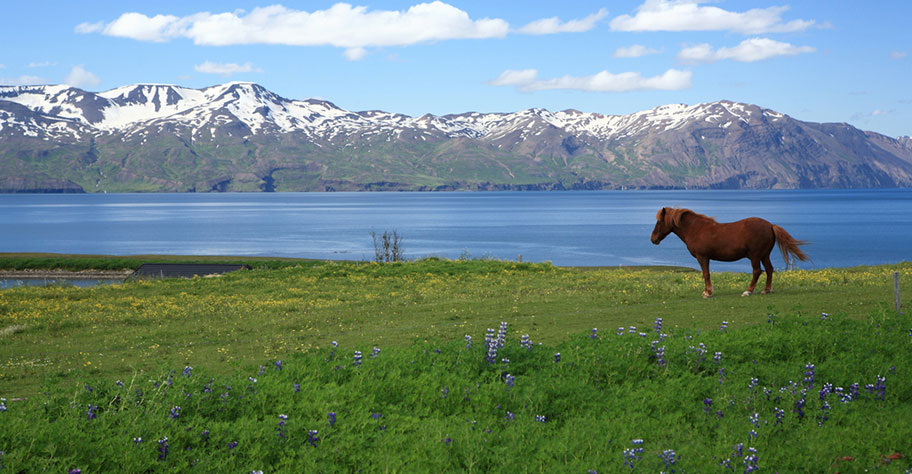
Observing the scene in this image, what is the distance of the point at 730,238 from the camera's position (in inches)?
807

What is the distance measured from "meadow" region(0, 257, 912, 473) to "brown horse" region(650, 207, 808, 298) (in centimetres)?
132

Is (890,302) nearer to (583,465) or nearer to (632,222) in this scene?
(583,465)

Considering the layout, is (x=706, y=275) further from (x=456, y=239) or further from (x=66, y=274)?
(x=456, y=239)

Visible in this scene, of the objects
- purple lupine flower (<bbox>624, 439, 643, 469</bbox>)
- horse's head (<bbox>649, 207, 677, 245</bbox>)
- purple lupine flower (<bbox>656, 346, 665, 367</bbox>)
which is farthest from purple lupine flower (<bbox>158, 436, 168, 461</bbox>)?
horse's head (<bbox>649, 207, 677, 245</bbox>)

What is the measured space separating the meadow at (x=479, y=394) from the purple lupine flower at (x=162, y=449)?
0.07 feet

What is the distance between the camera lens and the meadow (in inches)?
315

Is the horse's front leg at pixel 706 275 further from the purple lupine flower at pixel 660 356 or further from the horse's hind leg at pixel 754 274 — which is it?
the purple lupine flower at pixel 660 356

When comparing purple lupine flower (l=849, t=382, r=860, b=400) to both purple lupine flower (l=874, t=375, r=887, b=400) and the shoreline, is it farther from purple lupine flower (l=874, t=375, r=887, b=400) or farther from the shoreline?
the shoreline

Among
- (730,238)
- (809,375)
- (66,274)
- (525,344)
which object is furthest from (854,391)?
(66,274)

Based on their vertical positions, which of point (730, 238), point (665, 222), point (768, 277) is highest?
point (665, 222)

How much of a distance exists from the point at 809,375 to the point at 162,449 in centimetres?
940

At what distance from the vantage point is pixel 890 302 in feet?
62.8

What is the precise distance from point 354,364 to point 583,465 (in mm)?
4986

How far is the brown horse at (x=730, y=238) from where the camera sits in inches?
798
